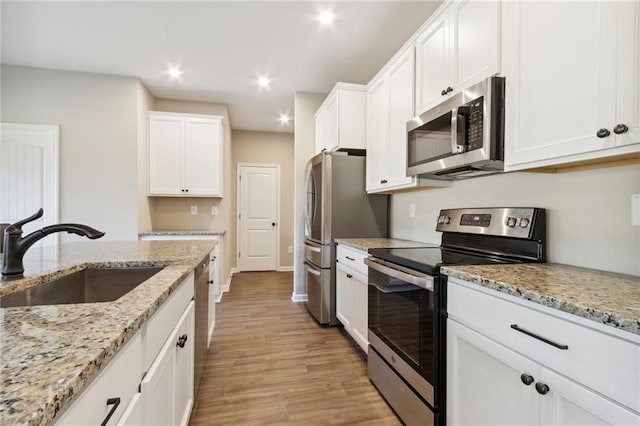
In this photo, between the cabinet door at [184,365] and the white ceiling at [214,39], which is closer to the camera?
the cabinet door at [184,365]

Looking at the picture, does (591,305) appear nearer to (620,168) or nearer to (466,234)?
(620,168)

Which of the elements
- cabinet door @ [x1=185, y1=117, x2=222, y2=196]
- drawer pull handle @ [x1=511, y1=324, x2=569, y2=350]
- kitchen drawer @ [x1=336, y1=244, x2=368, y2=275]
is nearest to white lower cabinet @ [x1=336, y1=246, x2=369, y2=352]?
kitchen drawer @ [x1=336, y1=244, x2=368, y2=275]

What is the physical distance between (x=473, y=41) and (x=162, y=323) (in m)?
1.90

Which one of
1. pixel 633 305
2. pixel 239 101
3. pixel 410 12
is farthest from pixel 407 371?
pixel 239 101

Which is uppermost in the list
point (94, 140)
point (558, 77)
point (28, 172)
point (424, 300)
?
point (94, 140)

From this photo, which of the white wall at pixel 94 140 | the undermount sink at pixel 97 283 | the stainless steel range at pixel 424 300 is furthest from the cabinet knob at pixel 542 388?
the white wall at pixel 94 140

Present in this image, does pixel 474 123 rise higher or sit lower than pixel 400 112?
lower

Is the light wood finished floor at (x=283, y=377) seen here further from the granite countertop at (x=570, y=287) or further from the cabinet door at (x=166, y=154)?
the cabinet door at (x=166, y=154)

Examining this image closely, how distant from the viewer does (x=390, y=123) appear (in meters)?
2.44

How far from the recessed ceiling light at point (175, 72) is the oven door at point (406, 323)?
298 centimetres

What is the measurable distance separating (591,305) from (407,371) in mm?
974

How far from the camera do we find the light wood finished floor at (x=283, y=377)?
1706 millimetres

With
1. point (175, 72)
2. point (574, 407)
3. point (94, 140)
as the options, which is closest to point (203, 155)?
point (175, 72)

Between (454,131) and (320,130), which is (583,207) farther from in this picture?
(320,130)
